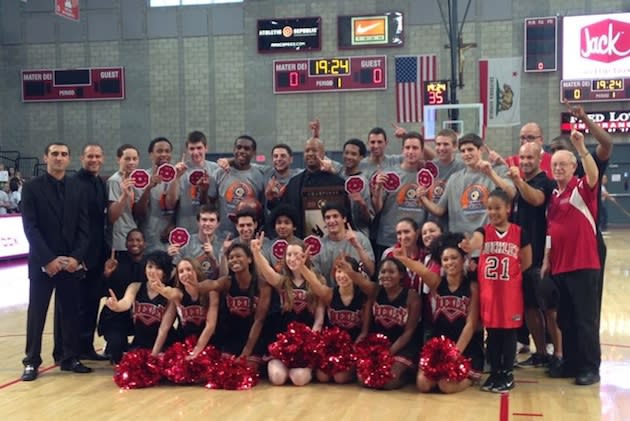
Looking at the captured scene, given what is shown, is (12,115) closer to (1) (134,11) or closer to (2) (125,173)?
(1) (134,11)

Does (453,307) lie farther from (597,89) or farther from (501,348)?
(597,89)

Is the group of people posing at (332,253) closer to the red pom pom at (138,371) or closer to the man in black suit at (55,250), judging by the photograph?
the man in black suit at (55,250)

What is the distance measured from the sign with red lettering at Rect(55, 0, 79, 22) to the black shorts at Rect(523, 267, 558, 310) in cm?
1568

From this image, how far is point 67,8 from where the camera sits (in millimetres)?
18328

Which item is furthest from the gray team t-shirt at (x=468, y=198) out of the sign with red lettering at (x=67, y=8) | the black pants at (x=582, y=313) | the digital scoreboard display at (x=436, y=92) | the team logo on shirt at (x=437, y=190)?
the sign with red lettering at (x=67, y=8)

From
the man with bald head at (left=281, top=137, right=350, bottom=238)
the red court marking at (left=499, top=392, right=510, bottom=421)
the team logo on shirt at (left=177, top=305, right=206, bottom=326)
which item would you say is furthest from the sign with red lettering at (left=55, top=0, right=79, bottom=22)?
the red court marking at (left=499, top=392, right=510, bottom=421)

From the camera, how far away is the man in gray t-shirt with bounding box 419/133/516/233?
589 cm

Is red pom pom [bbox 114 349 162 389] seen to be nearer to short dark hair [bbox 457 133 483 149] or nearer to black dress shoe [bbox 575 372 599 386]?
short dark hair [bbox 457 133 483 149]

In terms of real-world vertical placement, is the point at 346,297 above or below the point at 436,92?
below

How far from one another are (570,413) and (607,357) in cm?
192

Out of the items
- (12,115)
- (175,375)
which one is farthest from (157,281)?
(12,115)

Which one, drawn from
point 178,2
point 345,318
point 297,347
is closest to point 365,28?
point 178,2

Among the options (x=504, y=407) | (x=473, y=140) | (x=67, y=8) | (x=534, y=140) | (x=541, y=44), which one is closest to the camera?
(x=504, y=407)

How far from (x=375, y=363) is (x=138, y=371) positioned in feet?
6.14
